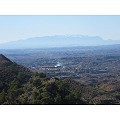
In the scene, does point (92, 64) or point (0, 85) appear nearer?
point (0, 85)

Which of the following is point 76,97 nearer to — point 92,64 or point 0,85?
point 0,85

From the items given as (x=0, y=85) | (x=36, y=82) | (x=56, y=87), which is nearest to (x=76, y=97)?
(x=56, y=87)

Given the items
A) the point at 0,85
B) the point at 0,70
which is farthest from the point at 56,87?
the point at 0,70
